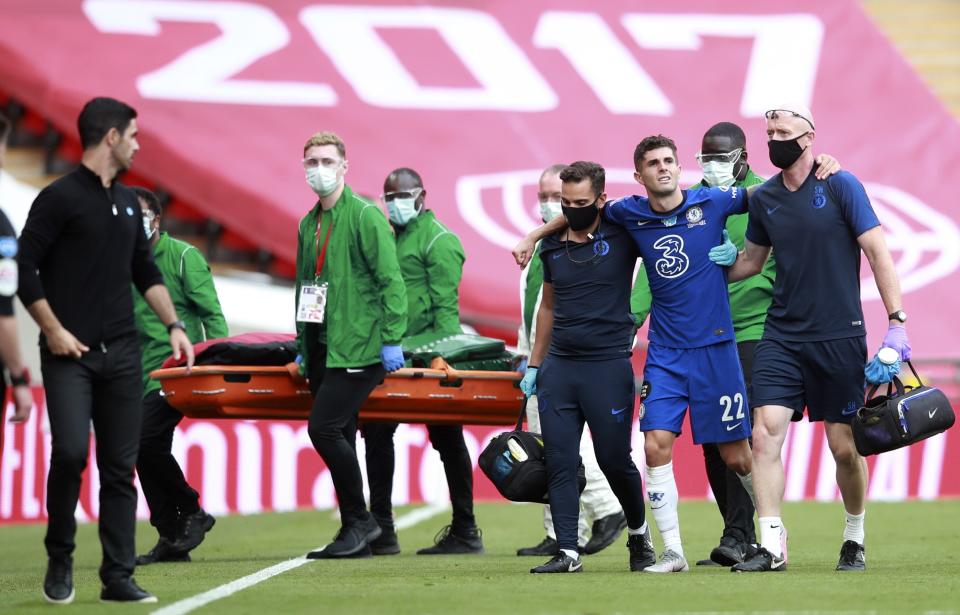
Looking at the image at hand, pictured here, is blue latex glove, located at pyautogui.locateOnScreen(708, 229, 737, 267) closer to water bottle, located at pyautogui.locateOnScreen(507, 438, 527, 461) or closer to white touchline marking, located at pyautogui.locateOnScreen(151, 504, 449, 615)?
water bottle, located at pyautogui.locateOnScreen(507, 438, 527, 461)

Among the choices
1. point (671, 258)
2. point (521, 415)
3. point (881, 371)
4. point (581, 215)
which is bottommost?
point (521, 415)

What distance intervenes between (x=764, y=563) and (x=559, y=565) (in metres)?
1.00

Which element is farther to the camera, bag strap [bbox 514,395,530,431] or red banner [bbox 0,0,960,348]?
red banner [bbox 0,0,960,348]

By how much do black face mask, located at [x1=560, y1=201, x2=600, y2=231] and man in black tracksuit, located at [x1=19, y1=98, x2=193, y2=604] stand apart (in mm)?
2238

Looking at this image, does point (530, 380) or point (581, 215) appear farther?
point (530, 380)

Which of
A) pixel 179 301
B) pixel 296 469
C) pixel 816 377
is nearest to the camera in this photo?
pixel 816 377

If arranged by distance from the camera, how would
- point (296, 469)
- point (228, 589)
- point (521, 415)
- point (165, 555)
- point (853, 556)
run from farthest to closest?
1. point (296, 469)
2. point (165, 555)
3. point (521, 415)
4. point (853, 556)
5. point (228, 589)

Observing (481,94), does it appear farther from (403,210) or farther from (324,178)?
(324,178)

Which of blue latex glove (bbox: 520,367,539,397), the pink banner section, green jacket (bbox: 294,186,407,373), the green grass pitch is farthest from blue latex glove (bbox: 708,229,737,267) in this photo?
the pink banner section

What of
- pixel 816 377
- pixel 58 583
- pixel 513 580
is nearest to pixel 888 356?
pixel 816 377

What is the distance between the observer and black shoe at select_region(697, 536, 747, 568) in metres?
9.22

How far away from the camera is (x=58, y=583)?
7.34 meters

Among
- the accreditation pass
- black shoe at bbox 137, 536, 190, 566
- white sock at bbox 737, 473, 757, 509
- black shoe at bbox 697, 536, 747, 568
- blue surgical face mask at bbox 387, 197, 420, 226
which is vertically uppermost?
blue surgical face mask at bbox 387, 197, 420, 226

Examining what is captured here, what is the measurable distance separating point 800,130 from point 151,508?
4657mm
